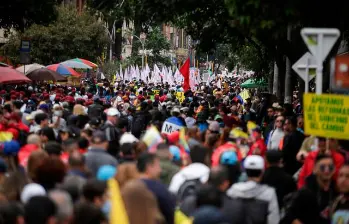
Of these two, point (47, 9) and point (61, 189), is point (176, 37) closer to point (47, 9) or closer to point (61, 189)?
point (47, 9)

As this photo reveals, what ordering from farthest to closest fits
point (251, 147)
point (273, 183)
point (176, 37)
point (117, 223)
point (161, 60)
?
1. point (176, 37)
2. point (161, 60)
3. point (251, 147)
4. point (273, 183)
5. point (117, 223)

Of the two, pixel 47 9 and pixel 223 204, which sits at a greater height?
pixel 47 9

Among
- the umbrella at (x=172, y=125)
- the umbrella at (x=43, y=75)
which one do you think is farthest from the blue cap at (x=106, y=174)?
the umbrella at (x=43, y=75)

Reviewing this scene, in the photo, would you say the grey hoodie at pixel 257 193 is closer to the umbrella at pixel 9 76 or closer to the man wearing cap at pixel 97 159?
the man wearing cap at pixel 97 159

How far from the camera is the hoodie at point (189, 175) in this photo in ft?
33.3

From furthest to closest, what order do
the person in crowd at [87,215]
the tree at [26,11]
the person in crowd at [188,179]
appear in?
the tree at [26,11]
the person in crowd at [188,179]
the person in crowd at [87,215]

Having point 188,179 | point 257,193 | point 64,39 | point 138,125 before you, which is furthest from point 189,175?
point 64,39

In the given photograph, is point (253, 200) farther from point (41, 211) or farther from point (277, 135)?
point (277, 135)

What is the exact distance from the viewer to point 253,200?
9.31 metres

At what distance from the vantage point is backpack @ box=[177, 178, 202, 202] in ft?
32.2

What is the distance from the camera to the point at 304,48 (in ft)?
73.0

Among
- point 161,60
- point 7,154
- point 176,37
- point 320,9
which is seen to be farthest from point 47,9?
point 176,37

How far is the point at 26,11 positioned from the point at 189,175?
19.6 meters

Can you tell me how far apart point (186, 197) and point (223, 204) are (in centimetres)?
82
